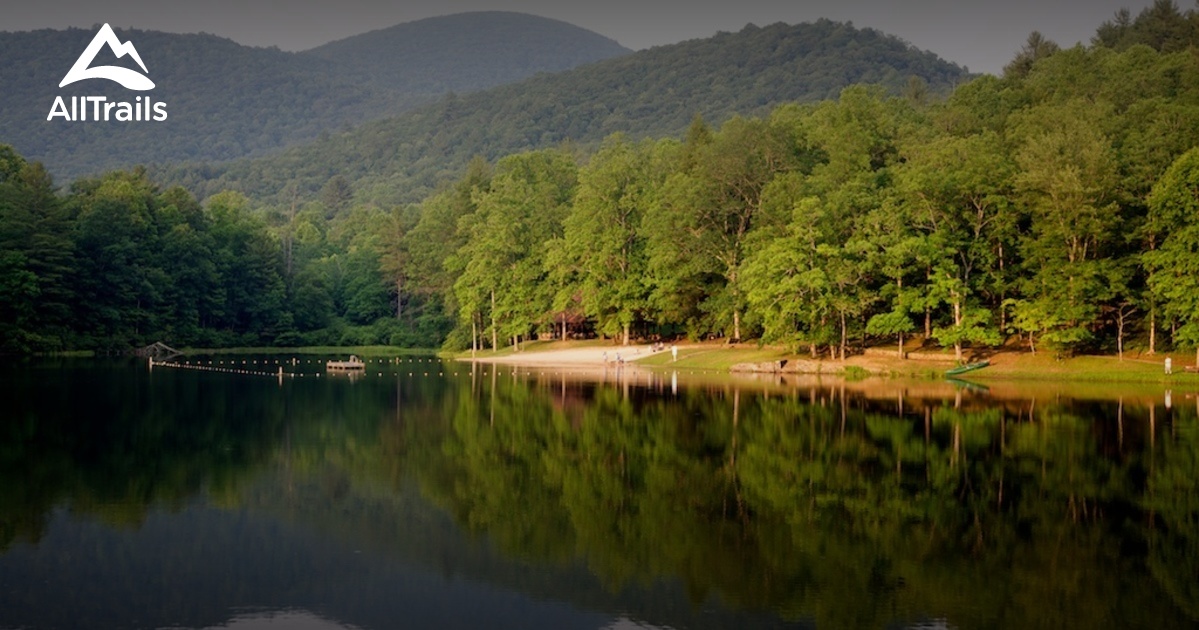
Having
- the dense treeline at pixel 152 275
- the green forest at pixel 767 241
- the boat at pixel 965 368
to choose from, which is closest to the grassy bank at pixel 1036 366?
the boat at pixel 965 368

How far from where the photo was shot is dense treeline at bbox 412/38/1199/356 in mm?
58562

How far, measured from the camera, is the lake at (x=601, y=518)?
15.7 m

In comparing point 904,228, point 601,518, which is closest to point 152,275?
point 904,228

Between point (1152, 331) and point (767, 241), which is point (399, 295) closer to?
point (767, 241)

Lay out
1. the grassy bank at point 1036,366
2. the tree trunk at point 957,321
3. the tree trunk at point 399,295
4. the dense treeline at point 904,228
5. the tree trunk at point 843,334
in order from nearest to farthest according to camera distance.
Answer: the grassy bank at point 1036,366, the dense treeline at point 904,228, the tree trunk at point 957,321, the tree trunk at point 843,334, the tree trunk at point 399,295

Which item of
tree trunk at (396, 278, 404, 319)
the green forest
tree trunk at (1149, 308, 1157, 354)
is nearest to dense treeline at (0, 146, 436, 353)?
the green forest

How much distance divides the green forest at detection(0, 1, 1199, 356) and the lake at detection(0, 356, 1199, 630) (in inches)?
779

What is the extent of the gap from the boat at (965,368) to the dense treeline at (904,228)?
4.95ft

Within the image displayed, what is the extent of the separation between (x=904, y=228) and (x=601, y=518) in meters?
45.3

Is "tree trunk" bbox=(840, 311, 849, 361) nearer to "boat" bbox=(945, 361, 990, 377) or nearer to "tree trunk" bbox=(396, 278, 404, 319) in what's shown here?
"boat" bbox=(945, 361, 990, 377)

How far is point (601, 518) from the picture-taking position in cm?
2172

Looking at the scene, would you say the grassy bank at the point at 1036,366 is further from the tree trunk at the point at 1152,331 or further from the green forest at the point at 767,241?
the green forest at the point at 767,241

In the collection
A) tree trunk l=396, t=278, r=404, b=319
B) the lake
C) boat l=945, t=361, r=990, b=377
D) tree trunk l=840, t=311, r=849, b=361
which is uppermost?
tree trunk l=396, t=278, r=404, b=319

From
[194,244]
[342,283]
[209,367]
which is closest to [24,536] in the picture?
[209,367]
